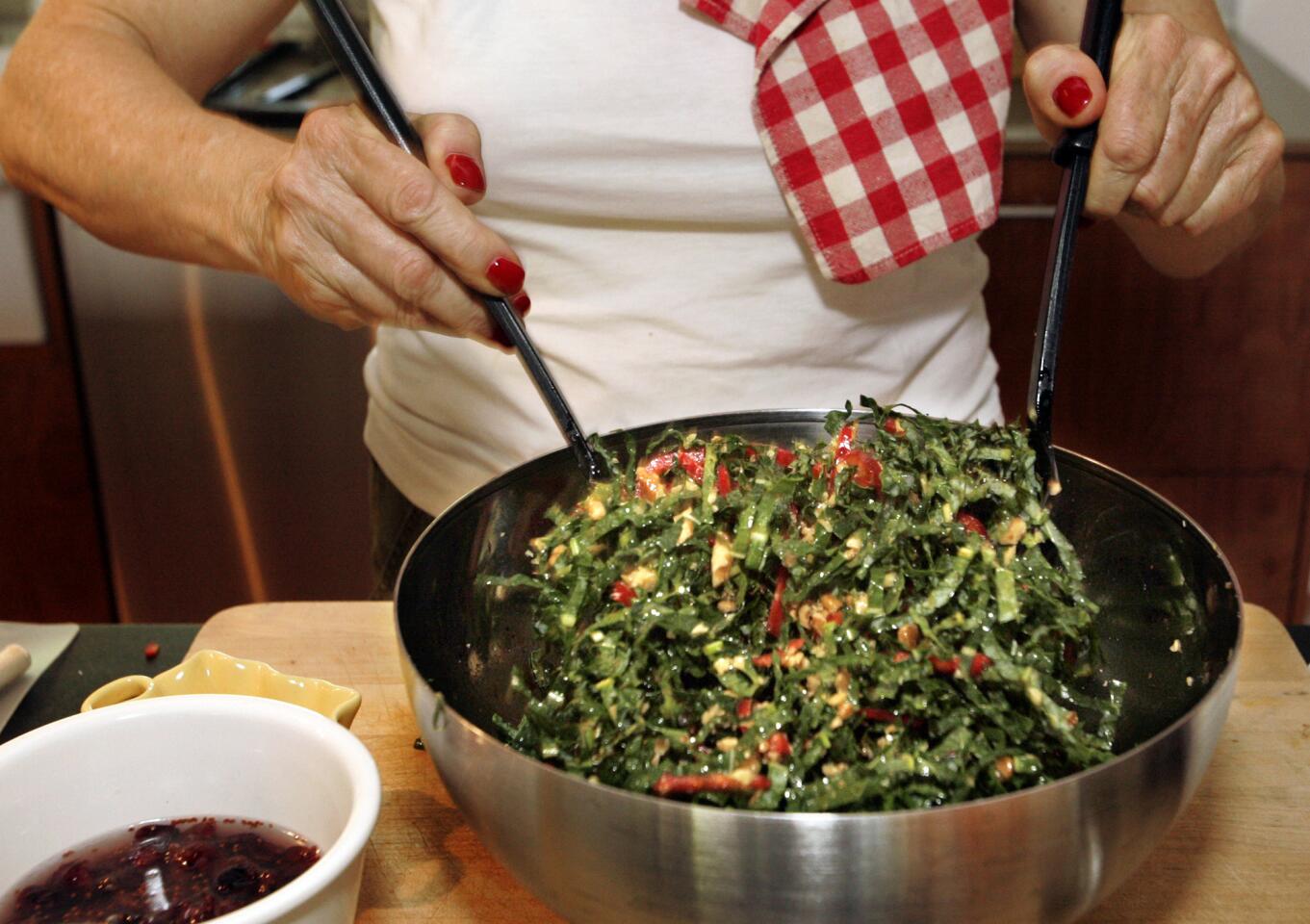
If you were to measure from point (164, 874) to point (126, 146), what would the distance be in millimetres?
781

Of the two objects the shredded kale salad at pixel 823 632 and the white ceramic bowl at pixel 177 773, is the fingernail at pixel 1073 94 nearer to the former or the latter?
the shredded kale salad at pixel 823 632

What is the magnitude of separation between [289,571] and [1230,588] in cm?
219

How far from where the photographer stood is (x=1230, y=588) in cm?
80

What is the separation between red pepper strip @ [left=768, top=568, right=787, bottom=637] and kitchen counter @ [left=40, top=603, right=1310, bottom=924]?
243 millimetres

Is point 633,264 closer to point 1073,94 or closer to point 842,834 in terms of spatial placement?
point 1073,94

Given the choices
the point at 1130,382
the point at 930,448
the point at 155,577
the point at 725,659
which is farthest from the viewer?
the point at 155,577

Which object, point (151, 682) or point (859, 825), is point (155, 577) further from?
point (859, 825)

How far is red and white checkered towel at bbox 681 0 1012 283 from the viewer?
1.25 meters

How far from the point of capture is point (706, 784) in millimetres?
710

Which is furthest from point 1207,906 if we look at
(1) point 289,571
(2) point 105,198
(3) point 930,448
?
(1) point 289,571

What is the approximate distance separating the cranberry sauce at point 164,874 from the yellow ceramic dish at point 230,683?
0.16 metres

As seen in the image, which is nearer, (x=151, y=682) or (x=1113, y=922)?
(x=1113, y=922)

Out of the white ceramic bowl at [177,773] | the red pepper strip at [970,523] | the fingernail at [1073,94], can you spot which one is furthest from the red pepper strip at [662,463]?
the fingernail at [1073,94]

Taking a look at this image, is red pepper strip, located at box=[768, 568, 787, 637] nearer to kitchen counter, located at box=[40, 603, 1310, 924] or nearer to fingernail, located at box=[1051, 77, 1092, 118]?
kitchen counter, located at box=[40, 603, 1310, 924]
